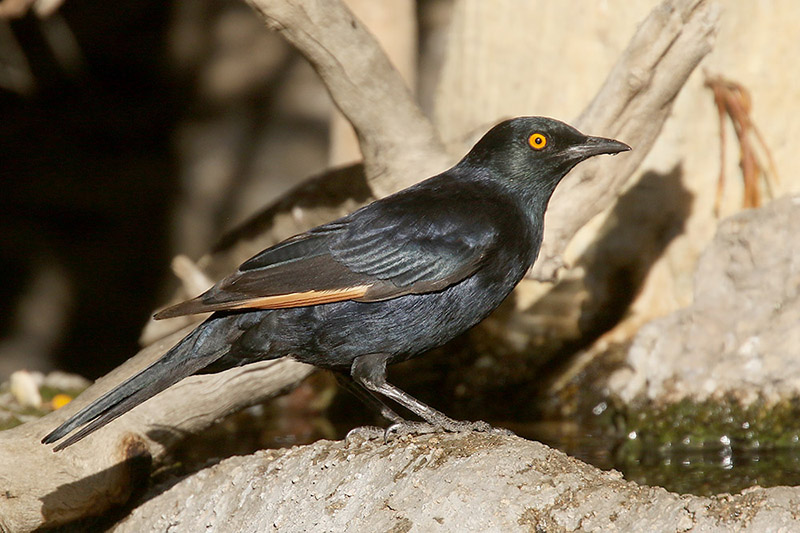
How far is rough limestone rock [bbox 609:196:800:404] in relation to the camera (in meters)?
6.41

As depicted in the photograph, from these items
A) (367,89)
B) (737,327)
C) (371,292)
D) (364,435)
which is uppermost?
A: (367,89)

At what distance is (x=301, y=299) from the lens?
459 centimetres

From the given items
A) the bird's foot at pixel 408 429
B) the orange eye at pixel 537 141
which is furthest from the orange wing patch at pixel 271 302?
the orange eye at pixel 537 141

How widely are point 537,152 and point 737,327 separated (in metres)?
2.25

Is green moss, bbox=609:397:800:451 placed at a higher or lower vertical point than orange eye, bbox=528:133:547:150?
lower

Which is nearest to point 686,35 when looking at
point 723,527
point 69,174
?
point 723,527

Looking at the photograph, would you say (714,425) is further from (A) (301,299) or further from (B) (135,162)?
(B) (135,162)

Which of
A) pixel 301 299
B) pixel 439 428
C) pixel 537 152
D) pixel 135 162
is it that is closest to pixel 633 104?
pixel 537 152

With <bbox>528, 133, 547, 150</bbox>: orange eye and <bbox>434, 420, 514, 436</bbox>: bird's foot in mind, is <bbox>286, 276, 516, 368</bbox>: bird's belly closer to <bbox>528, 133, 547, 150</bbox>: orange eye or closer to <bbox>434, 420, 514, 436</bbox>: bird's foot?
<bbox>434, 420, 514, 436</bbox>: bird's foot

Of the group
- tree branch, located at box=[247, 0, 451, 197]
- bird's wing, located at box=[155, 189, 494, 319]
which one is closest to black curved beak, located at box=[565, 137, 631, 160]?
bird's wing, located at box=[155, 189, 494, 319]

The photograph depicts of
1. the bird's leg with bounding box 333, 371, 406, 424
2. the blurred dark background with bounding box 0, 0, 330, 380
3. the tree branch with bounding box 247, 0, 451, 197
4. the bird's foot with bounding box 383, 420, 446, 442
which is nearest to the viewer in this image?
the bird's foot with bounding box 383, 420, 446, 442

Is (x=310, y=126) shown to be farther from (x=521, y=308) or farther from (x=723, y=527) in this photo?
(x=723, y=527)

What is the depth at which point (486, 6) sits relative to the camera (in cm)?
837

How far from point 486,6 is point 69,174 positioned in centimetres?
580
